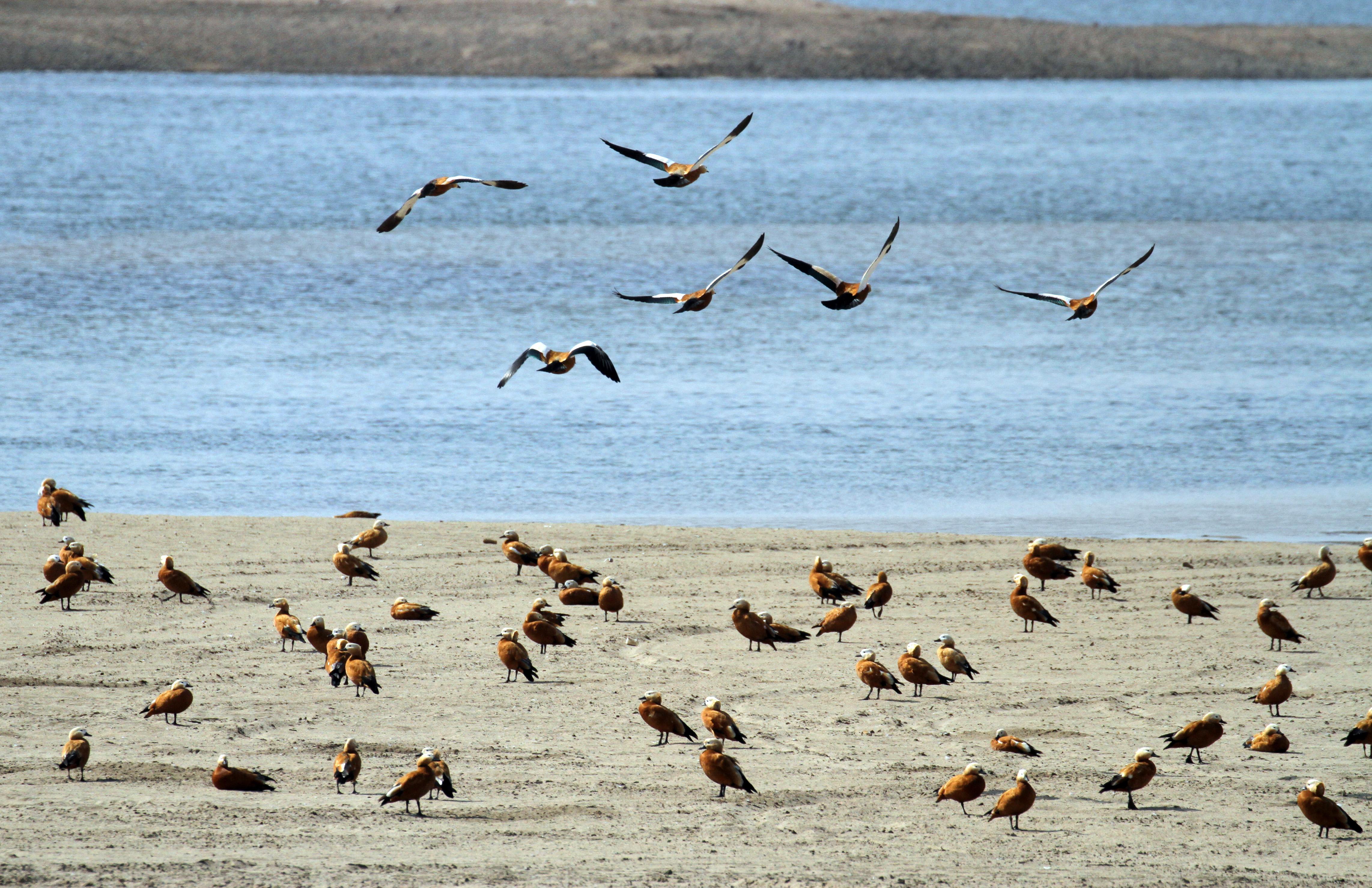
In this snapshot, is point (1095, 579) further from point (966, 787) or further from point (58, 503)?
point (58, 503)

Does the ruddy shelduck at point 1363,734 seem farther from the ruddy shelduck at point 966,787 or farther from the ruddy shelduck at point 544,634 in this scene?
the ruddy shelduck at point 544,634

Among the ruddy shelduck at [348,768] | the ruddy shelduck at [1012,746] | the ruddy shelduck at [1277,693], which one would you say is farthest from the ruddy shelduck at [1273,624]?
the ruddy shelduck at [348,768]

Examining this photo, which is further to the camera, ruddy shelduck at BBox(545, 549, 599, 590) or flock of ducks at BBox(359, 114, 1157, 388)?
ruddy shelduck at BBox(545, 549, 599, 590)

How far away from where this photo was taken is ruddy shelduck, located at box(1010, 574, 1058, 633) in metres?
14.2

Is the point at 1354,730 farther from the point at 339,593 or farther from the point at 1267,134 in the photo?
the point at 1267,134

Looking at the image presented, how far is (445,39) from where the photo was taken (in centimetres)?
8338

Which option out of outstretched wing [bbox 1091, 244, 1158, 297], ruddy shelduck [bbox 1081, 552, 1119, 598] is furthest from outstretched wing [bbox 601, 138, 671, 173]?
ruddy shelduck [bbox 1081, 552, 1119, 598]

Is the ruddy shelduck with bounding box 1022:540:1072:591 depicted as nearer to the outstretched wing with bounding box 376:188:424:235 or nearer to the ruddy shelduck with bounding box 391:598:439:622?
the ruddy shelduck with bounding box 391:598:439:622

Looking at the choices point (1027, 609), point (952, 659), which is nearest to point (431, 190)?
point (952, 659)

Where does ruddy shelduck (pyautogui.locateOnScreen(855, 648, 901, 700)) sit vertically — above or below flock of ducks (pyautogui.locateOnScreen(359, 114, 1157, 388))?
below

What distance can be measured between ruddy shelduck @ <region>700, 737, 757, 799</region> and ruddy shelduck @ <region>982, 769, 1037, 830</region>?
5.36 ft

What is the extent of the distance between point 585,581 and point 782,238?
30866mm

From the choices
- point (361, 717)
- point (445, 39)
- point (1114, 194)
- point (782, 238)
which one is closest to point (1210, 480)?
point (361, 717)

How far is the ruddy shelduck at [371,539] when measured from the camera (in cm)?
1609
